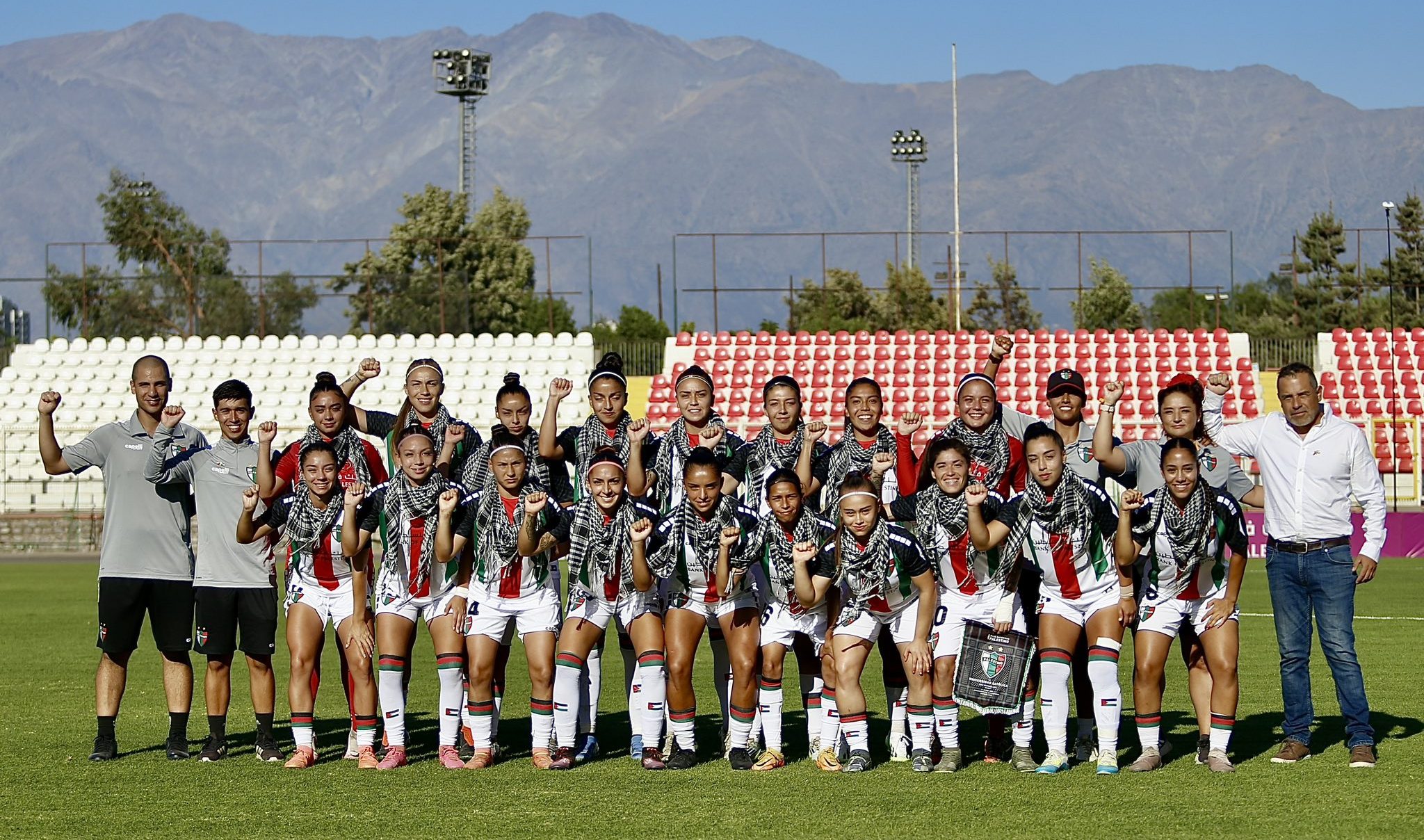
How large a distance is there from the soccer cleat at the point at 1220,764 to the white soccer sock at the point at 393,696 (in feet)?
12.7

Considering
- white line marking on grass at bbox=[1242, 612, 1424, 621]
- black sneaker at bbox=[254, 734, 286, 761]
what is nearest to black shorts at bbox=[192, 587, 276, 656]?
black sneaker at bbox=[254, 734, 286, 761]

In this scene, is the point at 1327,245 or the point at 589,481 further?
the point at 1327,245

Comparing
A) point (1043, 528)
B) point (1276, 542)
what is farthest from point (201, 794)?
point (1276, 542)

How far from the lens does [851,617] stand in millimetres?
7629

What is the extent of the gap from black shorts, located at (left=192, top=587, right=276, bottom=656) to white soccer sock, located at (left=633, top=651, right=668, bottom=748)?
76.8 inches

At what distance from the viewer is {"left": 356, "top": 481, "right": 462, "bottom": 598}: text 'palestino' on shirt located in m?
7.74

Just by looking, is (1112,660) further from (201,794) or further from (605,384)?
(201,794)

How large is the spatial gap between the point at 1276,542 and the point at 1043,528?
1269 millimetres

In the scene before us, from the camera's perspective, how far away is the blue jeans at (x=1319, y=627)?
758cm

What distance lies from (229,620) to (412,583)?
1.09 metres

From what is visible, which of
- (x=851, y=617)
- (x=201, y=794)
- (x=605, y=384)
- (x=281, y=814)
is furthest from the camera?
(x=605, y=384)

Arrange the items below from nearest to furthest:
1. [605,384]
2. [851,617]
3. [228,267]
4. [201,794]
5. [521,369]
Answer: [201,794], [851,617], [605,384], [521,369], [228,267]

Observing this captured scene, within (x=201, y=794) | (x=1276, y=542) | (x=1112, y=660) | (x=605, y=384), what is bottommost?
(x=201, y=794)

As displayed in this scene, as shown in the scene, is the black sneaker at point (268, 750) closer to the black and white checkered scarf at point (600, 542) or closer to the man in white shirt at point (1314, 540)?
the black and white checkered scarf at point (600, 542)
